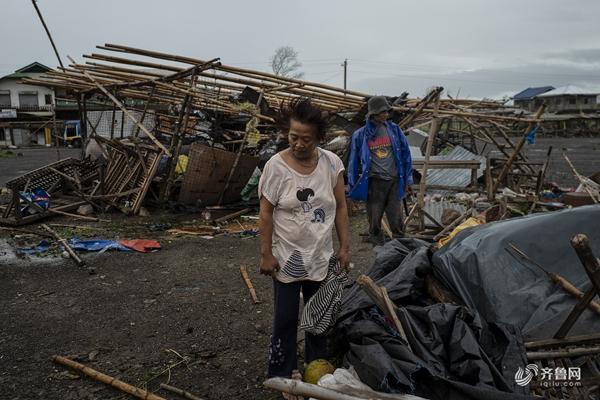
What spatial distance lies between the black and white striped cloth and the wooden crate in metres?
6.62

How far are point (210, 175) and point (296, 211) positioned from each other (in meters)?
6.97

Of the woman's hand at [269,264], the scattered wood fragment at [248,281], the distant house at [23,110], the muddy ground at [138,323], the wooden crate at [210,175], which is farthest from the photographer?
the distant house at [23,110]

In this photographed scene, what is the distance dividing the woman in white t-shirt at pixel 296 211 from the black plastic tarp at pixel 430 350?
0.44m

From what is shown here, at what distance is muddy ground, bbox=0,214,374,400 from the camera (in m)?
3.18

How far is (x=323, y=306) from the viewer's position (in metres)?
2.77

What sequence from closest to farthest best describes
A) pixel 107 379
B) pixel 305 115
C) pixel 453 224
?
1. pixel 305 115
2. pixel 107 379
3. pixel 453 224

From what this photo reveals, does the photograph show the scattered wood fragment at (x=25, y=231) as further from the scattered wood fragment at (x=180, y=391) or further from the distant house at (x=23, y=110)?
the distant house at (x=23, y=110)

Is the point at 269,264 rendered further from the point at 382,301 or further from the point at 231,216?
the point at 231,216

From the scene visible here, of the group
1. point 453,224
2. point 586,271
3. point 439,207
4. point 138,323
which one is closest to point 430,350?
point 586,271

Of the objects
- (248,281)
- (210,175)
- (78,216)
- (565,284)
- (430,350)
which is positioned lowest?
(78,216)

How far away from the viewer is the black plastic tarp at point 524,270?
114 inches

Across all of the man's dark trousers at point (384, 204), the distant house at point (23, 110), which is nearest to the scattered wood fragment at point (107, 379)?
the man's dark trousers at point (384, 204)

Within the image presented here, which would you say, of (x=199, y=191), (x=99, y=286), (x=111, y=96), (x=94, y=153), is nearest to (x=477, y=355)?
(x=99, y=286)

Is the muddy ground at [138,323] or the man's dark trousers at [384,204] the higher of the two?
the man's dark trousers at [384,204]
